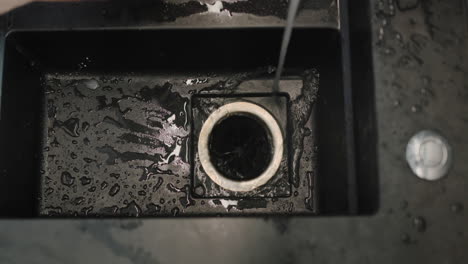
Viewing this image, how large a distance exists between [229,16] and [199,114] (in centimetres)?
22

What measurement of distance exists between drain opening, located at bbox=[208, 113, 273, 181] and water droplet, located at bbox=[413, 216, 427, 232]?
33 centimetres

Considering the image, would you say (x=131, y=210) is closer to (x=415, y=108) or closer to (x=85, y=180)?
(x=85, y=180)

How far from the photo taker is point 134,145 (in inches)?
35.6

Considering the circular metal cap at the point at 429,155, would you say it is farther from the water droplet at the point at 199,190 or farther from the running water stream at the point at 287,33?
the water droplet at the point at 199,190

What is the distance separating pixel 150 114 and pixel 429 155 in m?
0.51

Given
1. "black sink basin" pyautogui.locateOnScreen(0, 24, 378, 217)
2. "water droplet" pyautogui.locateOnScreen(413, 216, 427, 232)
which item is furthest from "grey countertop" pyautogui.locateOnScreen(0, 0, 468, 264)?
"black sink basin" pyautogui.locateOnScreen(0, 24, 378, 217)

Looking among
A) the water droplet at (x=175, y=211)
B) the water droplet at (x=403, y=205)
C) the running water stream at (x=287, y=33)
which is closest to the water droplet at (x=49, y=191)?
the water droplet at (x=175, y=211)

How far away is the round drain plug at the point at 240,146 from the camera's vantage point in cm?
90

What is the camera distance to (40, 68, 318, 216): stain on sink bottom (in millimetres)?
881

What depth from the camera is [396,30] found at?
0.70 metres

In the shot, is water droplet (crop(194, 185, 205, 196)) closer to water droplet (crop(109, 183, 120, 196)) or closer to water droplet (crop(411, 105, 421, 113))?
water droplet (crop(109, 183, 120, 196))

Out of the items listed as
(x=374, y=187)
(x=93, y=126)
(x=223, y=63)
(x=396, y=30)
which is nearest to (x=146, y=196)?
(x=93, y=126)

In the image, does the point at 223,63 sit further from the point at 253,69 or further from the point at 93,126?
A: the point at 93,126

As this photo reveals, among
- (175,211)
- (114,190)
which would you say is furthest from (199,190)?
(114,190)
